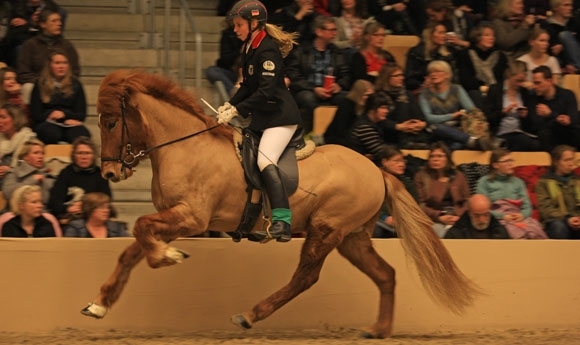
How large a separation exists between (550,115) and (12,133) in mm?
5026

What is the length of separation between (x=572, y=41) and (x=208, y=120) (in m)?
5.96

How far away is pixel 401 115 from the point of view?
11.1 meters

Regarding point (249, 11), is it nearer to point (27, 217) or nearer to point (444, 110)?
point (27, 217)

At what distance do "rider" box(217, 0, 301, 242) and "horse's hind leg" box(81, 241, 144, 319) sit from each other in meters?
0.82

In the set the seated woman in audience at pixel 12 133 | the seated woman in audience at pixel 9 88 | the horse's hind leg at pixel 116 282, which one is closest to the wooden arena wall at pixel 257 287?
the horse's hind leg at pixel 116 282

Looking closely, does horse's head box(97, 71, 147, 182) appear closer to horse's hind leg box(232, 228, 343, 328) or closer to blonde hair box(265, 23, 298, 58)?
blonde hair box(265, 23, 298, 58)

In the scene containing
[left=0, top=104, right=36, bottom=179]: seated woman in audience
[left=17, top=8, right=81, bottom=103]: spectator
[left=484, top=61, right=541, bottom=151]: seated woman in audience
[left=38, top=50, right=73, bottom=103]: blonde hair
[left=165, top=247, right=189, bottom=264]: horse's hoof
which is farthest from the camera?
[left=484, top=61, right=541, bottom=151]: seated woman in audience

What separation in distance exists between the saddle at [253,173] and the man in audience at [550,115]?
3954mm

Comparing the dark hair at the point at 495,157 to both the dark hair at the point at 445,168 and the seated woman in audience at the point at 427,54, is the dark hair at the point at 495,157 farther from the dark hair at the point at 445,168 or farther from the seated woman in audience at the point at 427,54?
the seated woman in audience at the point at 427,54

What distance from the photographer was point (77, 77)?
36.7 feet

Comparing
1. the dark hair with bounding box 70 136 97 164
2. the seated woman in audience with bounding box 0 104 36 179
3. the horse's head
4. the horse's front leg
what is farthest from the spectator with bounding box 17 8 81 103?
the horse's front leg

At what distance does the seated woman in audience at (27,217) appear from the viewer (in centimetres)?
902

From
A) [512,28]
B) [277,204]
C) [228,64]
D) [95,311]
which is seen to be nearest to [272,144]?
[277,204]

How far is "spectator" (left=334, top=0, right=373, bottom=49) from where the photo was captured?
40.5ft
